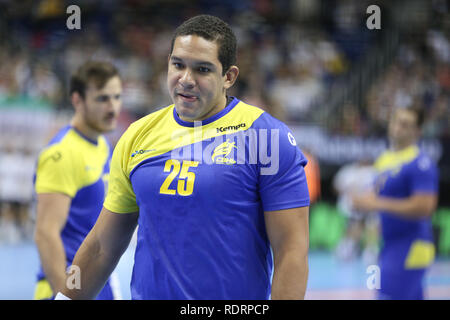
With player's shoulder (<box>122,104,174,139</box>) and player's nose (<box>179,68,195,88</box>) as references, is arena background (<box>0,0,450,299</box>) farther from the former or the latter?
player's nose (<box>179,68,195,88</box>)

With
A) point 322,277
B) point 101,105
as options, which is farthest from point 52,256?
point 322,277

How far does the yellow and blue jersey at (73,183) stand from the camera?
3.91 meters

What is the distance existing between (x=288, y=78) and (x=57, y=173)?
11002 millimetres

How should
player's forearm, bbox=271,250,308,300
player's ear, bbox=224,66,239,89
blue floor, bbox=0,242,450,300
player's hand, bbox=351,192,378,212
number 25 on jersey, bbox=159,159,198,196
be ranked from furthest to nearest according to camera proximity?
blue floor, bbox=0,242,450,300 → player's hand, bbox=351,192,378,212 → player's ear, bbox=224,66,239,89 → number 25 on jersey, bbox=159,159,198,196 → player's forearm, bbox=271,250,308,300

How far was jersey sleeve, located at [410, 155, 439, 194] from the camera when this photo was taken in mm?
5398

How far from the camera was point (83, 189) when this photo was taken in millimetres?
3975

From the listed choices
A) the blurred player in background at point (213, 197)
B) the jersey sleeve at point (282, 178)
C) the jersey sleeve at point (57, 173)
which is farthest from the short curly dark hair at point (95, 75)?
the jersey sleeve at point (282, 178)

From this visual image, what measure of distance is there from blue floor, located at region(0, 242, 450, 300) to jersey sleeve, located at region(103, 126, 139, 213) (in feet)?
19.1

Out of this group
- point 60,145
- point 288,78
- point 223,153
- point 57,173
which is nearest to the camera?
point 223,153

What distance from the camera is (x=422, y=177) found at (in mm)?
5422

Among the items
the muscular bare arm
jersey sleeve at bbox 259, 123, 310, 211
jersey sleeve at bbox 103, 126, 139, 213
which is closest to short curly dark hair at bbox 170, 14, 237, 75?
jersey sleeve at bbox 259, 123, 310, 211

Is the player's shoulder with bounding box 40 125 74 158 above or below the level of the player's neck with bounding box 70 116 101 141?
below

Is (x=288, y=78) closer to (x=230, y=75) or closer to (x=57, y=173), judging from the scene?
(x=57, y=173)

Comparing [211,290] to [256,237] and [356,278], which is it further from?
[356,278]
